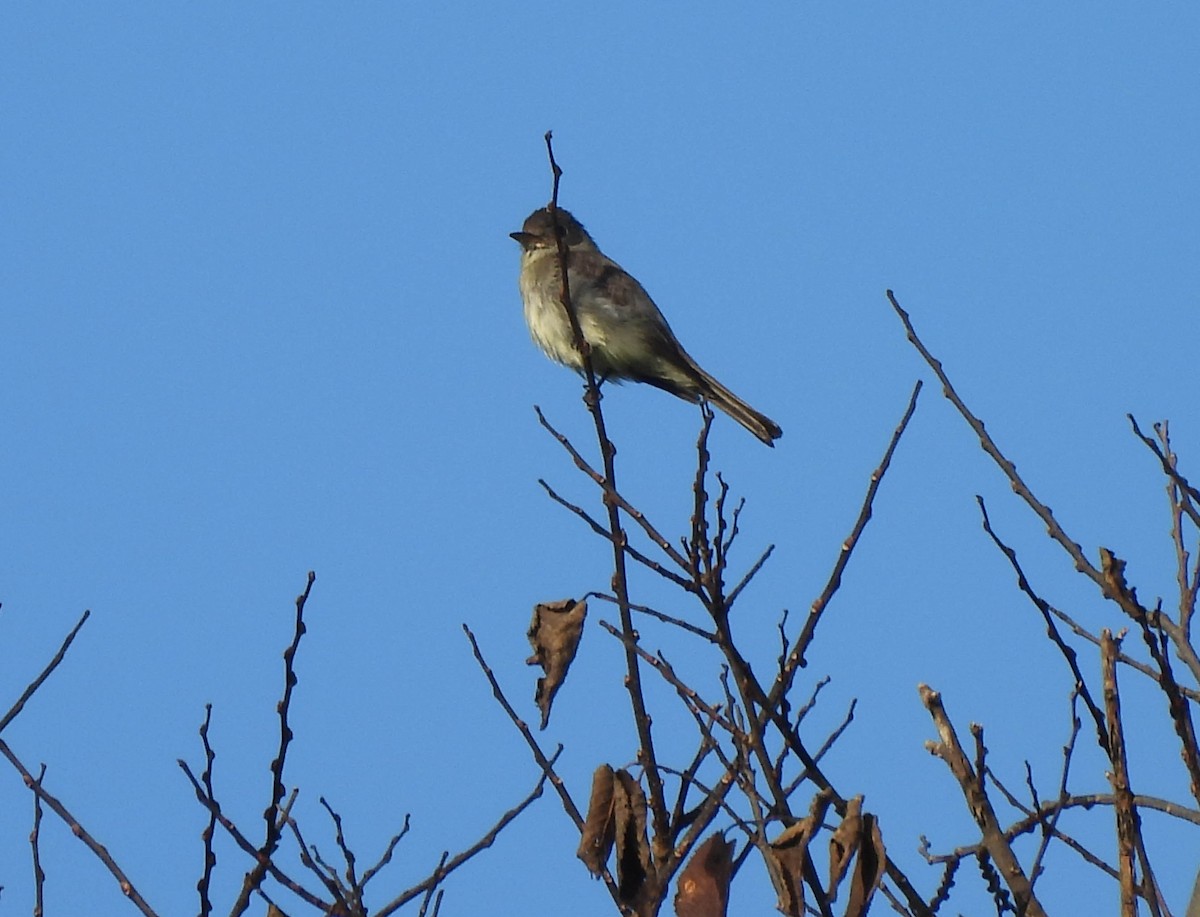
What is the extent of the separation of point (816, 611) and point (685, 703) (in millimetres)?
399

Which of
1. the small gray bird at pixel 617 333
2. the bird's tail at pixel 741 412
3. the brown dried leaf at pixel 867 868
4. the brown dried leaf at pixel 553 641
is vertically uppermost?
the small gray bird at pixel 617 333

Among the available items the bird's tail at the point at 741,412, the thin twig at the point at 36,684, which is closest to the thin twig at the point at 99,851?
the thin twig at the point at 36,684

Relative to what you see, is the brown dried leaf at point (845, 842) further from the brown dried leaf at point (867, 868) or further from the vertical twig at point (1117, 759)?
A: the vertical twig at point (1117, 759)

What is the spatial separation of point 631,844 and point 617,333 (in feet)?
21.5

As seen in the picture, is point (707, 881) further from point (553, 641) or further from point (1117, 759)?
point (553, 641)

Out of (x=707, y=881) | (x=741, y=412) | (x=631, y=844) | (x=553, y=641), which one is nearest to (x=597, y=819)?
(x=631, y=844)

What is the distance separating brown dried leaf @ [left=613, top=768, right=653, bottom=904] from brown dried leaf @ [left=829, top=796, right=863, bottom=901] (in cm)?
43

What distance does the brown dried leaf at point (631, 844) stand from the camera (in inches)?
128

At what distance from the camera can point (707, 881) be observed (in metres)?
3.09

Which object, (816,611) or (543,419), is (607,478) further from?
(816,611)

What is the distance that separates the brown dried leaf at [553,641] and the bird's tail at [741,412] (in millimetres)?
4932

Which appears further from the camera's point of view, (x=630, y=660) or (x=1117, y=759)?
(x=630, y=660)

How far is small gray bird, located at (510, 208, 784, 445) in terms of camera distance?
959 cm

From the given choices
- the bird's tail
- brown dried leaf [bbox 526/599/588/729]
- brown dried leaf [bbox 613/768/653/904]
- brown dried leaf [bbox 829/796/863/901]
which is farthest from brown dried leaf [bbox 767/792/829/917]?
the bird's tail
